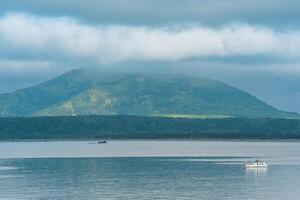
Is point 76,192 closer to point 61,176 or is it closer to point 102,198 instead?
point 102,198

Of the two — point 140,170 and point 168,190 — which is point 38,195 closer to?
point 168,190

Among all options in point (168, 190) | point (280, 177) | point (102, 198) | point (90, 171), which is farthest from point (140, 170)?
point (102, 198)

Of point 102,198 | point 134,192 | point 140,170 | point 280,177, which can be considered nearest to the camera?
point 102,198

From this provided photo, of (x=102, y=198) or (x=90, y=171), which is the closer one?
(x=102, y=198)

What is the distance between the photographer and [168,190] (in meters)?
111

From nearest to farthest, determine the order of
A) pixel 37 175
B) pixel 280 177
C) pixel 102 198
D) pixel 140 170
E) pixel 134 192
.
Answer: pixel 102 198, pixel 134 192, pixel 280 177, pixel 37 175, pixel 140 170

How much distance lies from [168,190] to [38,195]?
1917 cm

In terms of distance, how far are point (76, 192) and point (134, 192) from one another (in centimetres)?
851

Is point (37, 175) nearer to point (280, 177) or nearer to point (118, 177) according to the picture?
point (118, 177)

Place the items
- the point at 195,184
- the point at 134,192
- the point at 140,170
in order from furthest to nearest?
the point at 140,170 → the point at 195,184 → the point at 134,192

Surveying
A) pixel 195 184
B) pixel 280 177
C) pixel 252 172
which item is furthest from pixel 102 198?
pixel 252 172

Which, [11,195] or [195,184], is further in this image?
[195,184]

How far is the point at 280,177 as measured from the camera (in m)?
133

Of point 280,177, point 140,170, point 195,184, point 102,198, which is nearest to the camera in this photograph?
point 102,198
